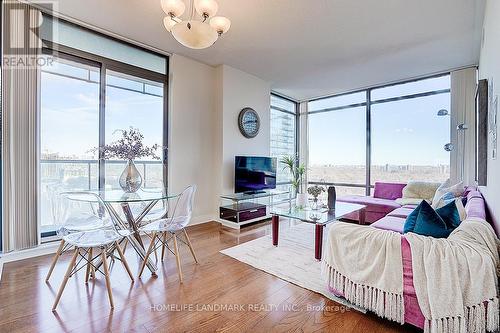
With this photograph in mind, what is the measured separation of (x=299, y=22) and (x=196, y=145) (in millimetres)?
2604

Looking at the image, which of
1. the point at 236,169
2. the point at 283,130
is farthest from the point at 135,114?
Result: the point at 283,130

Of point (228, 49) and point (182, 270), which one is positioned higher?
point (228, 49)

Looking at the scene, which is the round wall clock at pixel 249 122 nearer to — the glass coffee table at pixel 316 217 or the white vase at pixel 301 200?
the white vase at pixel 301 200

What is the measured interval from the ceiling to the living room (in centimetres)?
3

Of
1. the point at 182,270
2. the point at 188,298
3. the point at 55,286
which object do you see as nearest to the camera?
the point at 188,298

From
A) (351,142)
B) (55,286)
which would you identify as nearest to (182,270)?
(55,286)

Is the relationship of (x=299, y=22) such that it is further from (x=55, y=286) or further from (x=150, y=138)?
(x=55, y=286)

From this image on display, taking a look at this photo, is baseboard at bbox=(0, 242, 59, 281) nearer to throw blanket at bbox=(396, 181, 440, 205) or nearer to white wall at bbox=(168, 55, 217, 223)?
white wall at bbox=(168, 55, 217, 223)

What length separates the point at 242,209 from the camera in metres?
4.27

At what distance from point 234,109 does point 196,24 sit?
2.58 metres

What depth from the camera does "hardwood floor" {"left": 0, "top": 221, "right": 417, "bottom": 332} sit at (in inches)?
67.4

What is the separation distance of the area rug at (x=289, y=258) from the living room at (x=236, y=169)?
0.03m

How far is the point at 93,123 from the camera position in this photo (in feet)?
11.2

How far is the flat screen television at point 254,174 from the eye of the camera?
15.4 ft
